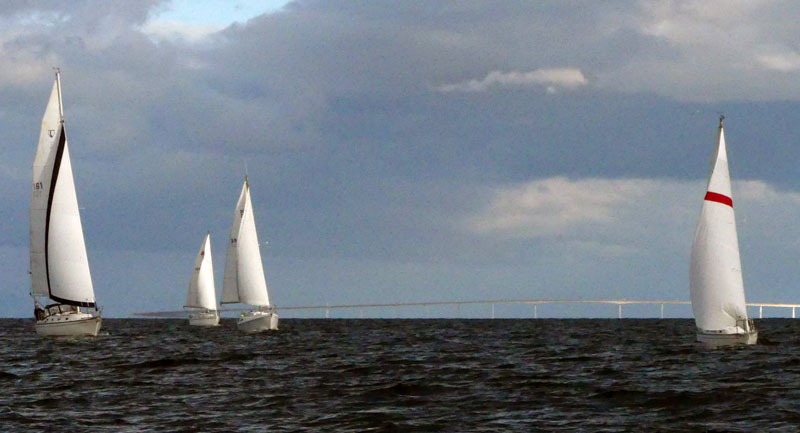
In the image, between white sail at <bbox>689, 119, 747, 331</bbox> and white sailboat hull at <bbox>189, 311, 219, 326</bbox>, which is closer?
white sail at <bbox>689, 119, 747, 331</bbox>

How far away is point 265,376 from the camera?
48344mm

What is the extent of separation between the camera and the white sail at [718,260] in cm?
5994

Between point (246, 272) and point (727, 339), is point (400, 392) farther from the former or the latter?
point (246, 272)

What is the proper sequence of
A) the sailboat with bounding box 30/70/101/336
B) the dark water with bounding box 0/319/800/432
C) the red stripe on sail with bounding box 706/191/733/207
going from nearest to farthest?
the dark water with bounding box 0/319/800/432
the red stripe on sail with bounding box 706/191/733/207
the sailboat with bounding box 30/70/101/336

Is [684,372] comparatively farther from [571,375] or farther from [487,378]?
[487,378]

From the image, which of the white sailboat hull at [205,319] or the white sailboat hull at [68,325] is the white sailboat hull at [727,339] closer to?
the white sailboat hull at [68,325]

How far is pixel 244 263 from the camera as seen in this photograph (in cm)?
10475

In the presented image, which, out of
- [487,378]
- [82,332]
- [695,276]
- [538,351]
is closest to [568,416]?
[487,378]

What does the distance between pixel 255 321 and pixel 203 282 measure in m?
24.3

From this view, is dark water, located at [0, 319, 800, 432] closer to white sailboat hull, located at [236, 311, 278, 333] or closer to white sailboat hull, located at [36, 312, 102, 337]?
white sailboat hull, located at [36, 312, 102, 337]

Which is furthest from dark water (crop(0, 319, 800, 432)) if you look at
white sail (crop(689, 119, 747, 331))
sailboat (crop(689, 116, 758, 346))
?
white sail (crop(689, 119, 747, 331))

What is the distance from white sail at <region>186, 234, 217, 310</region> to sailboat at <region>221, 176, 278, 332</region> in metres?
21.4

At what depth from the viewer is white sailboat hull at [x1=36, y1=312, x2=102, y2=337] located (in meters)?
76.8

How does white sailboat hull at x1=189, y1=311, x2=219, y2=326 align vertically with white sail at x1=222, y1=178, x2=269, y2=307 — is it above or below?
below
